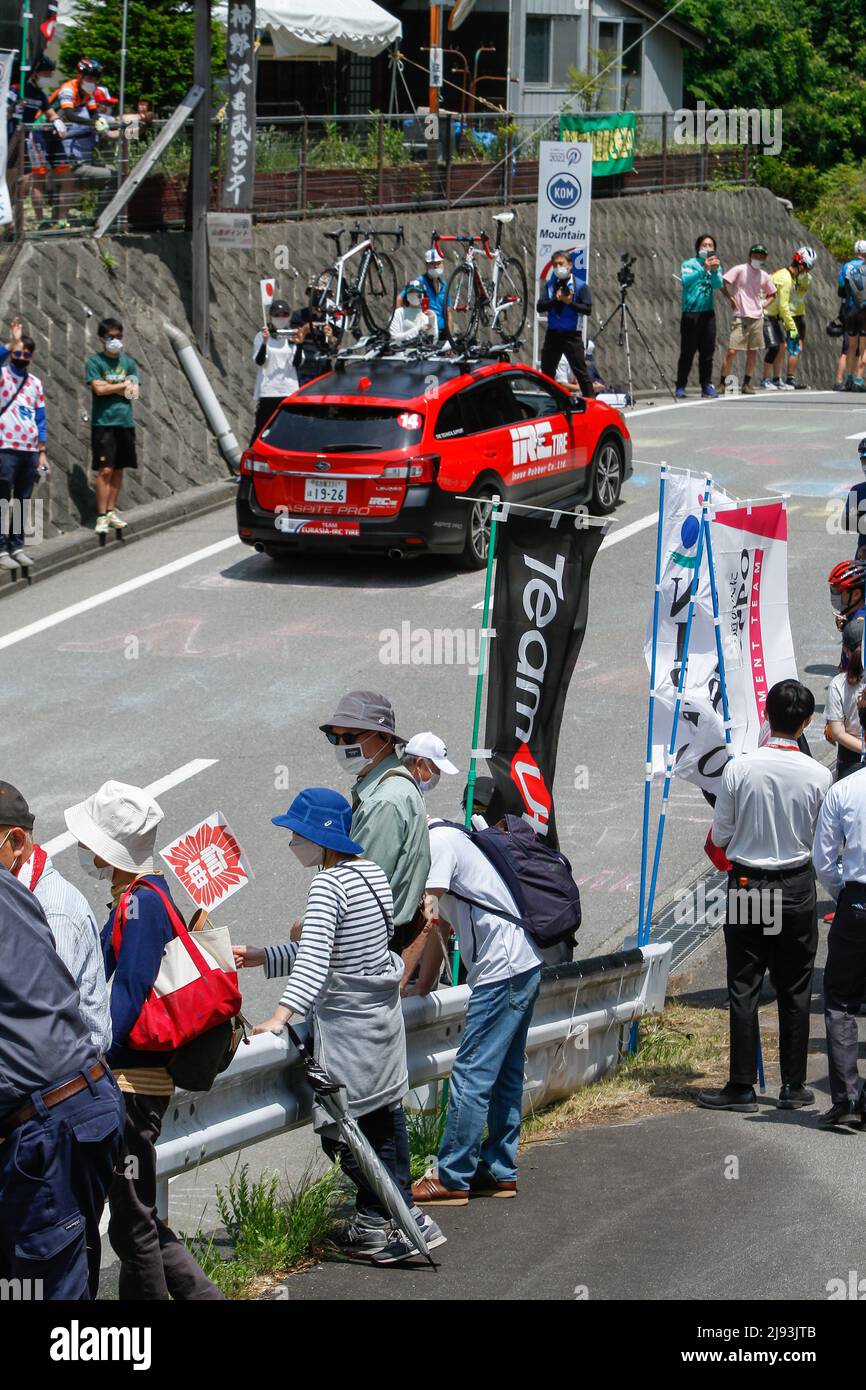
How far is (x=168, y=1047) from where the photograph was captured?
17.1 ft

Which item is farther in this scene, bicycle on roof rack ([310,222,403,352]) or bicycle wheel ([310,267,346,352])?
bicycle on roof rack ([310,222,403,352])

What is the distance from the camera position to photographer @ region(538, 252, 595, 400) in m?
20.8

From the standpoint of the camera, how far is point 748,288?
26250mm

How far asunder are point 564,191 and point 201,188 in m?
5.68

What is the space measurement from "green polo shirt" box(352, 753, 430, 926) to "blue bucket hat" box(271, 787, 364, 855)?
→ 1.83 feet

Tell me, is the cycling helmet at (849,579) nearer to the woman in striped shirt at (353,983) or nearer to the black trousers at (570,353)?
the woman in striped shirt at (353,983)

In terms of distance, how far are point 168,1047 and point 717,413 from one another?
66.9 feet

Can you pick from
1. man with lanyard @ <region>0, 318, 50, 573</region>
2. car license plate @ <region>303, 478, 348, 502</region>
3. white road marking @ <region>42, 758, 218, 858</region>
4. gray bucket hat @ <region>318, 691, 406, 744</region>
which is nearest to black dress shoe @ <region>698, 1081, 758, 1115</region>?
gray bucket hat @ <region>318, 691, 406, 744</region>

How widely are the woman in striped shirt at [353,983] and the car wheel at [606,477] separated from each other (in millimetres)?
12274

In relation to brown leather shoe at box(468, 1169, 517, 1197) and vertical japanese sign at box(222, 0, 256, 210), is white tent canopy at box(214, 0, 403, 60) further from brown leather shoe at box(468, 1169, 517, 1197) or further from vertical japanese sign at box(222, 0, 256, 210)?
brown leather shoe at box(468, 1169, 517, 1197)

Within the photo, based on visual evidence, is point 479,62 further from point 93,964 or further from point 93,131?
point 93,964

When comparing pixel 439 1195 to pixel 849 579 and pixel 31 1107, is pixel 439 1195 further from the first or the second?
pixel 849 579

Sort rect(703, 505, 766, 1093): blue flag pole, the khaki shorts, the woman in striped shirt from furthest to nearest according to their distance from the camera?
1. the khaki shorts
2. rect(703, 505, 766, 1093): blue flag pole
3. the woman in striped shirt

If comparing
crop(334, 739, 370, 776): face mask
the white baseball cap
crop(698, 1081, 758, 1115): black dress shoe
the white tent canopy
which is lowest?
crop(698, 1081, 758, 1115): black dress shoe
